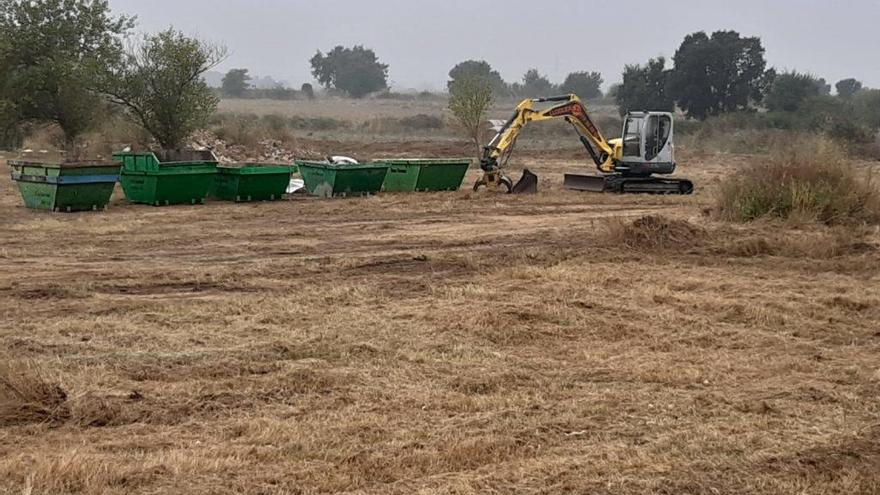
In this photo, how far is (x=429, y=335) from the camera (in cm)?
855

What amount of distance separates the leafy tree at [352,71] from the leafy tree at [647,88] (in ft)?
231

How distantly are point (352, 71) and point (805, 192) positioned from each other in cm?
11659

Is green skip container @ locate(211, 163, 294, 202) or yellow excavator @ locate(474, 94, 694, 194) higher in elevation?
yellow excavator @ locate(474, 94, 694, 194)

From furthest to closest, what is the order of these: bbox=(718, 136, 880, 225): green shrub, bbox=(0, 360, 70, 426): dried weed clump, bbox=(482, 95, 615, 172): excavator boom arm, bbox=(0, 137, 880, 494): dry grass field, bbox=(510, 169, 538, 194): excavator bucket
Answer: bbox=(510, 169, 538, 194): excavator bucket, bbox=(482, 95, 615, 172): excavator boom arm, bbox=(718, 136, 880, 225): green shrub, bbox=(0, 360, 70, 426): dried weed clump, bbox=(0, 137, 880, 494): dry grass field

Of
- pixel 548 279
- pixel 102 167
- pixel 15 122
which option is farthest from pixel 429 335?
pixel 15 122

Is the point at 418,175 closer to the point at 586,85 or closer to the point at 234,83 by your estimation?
the point at 586,85

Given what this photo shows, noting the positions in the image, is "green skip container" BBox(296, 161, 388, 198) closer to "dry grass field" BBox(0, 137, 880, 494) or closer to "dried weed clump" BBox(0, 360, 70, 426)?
"dry grass field" BBox(0, 137, 880, 494)

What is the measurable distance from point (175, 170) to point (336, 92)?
380ft

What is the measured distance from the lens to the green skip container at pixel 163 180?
19312 millimetres

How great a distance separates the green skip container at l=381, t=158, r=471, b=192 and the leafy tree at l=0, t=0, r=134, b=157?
366 inches

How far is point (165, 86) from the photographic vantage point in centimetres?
2627

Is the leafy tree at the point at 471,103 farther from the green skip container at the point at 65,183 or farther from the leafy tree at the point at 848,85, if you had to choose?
the leafy tree at the point at 848,85

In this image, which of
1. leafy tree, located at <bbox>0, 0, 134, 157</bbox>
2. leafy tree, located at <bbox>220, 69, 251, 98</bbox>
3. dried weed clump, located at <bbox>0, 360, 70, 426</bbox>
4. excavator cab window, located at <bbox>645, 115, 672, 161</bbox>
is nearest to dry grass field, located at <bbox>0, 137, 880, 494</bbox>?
dried weed clump, located at <bbox>0, 360, 70, 426</bbox>

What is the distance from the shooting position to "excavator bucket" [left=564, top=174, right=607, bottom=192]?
2433 centimetres
